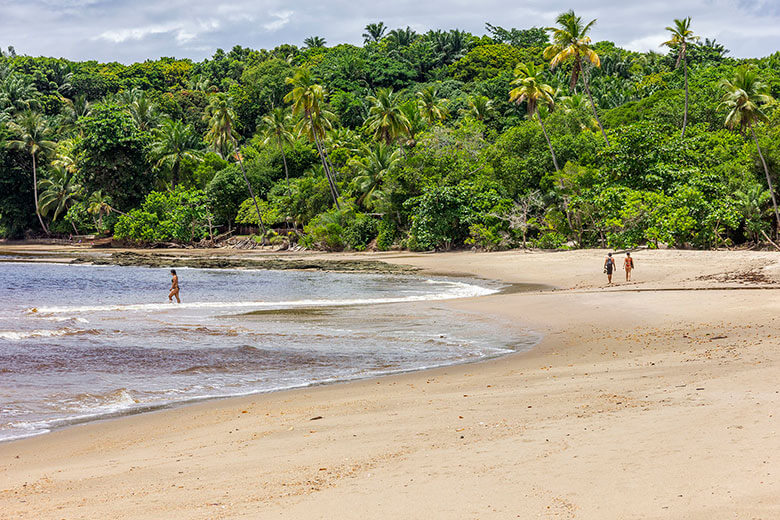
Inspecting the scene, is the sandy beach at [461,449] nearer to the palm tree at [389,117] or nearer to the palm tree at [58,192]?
the palm tree at [389,117]

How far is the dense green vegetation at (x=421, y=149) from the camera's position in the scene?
3838 cm

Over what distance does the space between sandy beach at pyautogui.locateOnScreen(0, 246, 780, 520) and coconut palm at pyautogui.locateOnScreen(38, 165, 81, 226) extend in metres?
68.4

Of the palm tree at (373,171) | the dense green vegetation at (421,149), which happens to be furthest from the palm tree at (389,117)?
the palm tree at (373,171)

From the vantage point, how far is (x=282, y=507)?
184 inches

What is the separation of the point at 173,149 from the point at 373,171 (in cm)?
2442

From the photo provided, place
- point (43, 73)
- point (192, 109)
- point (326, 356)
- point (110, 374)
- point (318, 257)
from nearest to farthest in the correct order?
1. point (110, 374)
2. point (326, 356)
3. point (318, 257)
4. point (192, 109)
5. point (43, 73)

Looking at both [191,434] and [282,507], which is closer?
[282,507]

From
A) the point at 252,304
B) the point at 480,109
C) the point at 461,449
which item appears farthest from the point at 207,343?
the point at 480,109

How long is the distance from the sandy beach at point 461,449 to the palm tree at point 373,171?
41541 millimetres

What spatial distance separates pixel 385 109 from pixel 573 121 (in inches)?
564

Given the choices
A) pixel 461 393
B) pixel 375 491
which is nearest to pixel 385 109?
pixel 461 393

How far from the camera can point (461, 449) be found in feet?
19.1

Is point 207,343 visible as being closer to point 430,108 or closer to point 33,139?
point 430,108

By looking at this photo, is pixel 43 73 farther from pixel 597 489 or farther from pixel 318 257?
pixel 597 489
